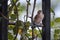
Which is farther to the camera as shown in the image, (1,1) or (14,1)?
(14,1)

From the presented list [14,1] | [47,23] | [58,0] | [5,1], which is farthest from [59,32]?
[58,0]

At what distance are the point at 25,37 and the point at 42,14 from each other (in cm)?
13

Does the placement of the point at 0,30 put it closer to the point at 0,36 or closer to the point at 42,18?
the point at 0,36

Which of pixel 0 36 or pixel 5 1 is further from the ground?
pixel 5 1

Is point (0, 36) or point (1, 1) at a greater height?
point (1, 1)

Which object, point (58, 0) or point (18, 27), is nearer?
point (18, 27)

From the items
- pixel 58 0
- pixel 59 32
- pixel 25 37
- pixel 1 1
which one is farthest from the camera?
pixel 58 0

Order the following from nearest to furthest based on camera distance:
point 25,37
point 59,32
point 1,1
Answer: point 1,1, point 25,37, point 59,32

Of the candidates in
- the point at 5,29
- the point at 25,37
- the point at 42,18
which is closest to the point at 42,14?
the point at 42,18

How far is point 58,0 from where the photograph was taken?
7.60 feet

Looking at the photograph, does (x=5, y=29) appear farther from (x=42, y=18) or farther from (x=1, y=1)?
(x=42, y=18)

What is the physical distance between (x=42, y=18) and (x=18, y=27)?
0.14m

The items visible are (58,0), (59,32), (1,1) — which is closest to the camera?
(1,1)

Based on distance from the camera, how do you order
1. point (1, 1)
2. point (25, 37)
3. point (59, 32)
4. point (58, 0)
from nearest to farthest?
point (1, 1) < point (25, 37) < point (59, 32) < point (58, 0)
